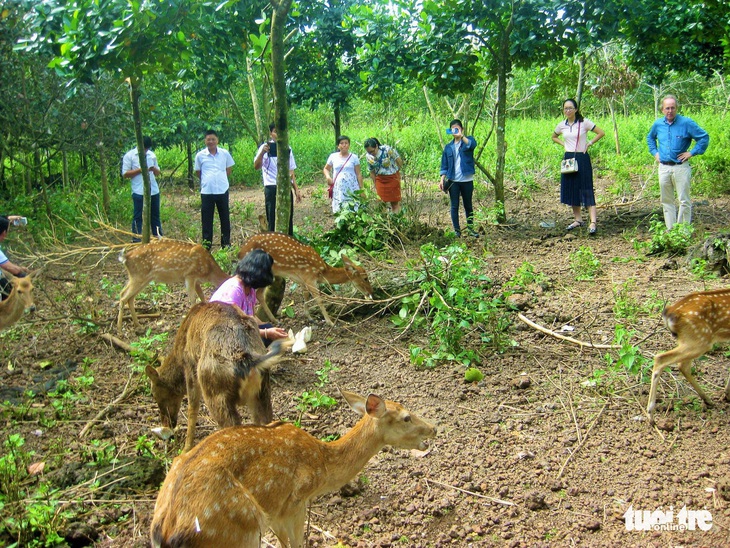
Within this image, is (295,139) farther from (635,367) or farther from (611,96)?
(635,367)

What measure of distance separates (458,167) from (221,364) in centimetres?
701

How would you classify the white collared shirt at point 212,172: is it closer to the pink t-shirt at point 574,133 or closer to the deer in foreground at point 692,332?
the pink t-shirt at point 574,133

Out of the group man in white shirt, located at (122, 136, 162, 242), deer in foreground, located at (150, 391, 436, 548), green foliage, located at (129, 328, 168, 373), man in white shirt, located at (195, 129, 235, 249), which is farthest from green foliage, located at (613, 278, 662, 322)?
man in white shirt, located at (122, 136, 162, 242)

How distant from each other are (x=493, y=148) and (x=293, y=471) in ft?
53.0

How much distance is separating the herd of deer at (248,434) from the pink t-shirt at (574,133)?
5.17 metres

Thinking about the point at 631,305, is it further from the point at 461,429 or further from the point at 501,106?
the point at 501,106

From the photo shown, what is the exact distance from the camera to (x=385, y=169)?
1056 cm

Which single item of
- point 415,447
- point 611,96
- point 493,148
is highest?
point 611,96

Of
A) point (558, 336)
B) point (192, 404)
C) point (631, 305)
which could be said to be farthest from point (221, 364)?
point (631, 305)

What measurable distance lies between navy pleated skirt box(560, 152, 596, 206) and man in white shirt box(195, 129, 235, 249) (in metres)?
5.32

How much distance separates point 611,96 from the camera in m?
19.1

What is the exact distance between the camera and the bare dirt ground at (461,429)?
4.11 m

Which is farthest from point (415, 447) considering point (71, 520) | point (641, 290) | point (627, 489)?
point (641, 290)

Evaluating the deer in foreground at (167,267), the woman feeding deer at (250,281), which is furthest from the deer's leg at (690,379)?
the deer in foreground at (167,267)
